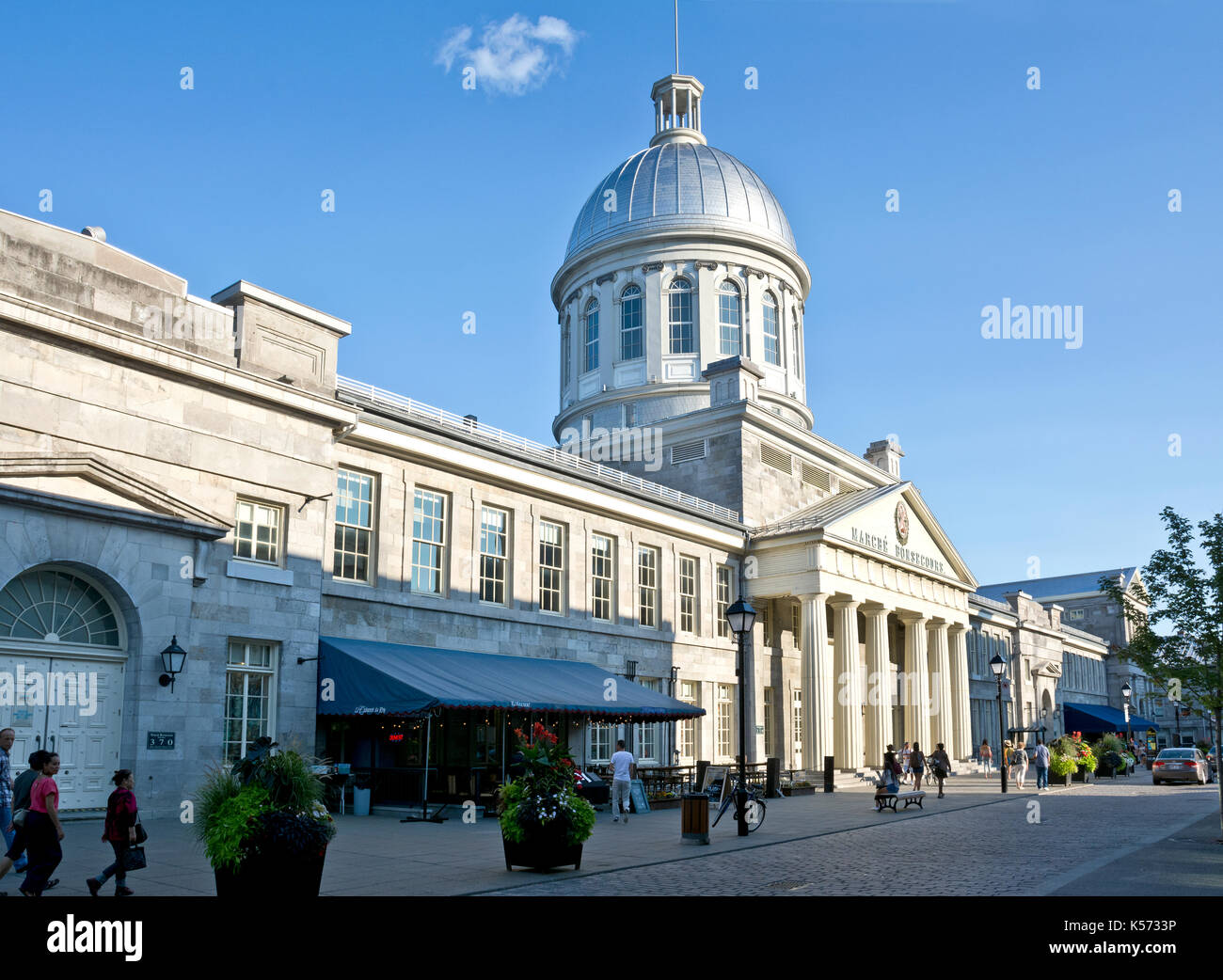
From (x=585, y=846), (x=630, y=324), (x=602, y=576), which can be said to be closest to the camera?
(x=585, y=846)

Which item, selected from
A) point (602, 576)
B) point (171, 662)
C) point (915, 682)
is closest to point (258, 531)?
point (171, 662)

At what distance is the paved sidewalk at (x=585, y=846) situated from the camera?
12977 mm

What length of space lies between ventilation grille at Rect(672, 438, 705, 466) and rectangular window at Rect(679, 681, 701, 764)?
32.8ft

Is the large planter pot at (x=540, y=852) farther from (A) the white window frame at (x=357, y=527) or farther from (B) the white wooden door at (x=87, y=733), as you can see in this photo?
(A) the white window frame at (x=357, y=527)

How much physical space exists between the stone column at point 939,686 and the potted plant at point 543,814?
35.0 m

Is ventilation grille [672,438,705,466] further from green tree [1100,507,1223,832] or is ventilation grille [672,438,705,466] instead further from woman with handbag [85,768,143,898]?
woman with handbag [85,768,143,898]

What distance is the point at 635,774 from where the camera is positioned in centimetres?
2653

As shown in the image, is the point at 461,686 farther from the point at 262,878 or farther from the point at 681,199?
the point at 681,199

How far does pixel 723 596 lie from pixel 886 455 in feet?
67.5

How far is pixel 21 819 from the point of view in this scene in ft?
→ 36.9

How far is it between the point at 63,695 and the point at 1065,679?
237 feet

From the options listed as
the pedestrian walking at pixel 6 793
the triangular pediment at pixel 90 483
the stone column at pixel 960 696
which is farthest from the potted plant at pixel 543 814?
the stone column at pixel 960 696

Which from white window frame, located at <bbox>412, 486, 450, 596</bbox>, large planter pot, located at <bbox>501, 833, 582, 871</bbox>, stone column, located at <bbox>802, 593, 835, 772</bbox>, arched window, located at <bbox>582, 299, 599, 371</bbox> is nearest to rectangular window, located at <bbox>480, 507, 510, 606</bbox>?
white window frame, located at <bbox>412, 486, 450, 596</bbox>

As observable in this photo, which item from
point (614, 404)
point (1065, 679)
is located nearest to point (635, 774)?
point (614, 404)
